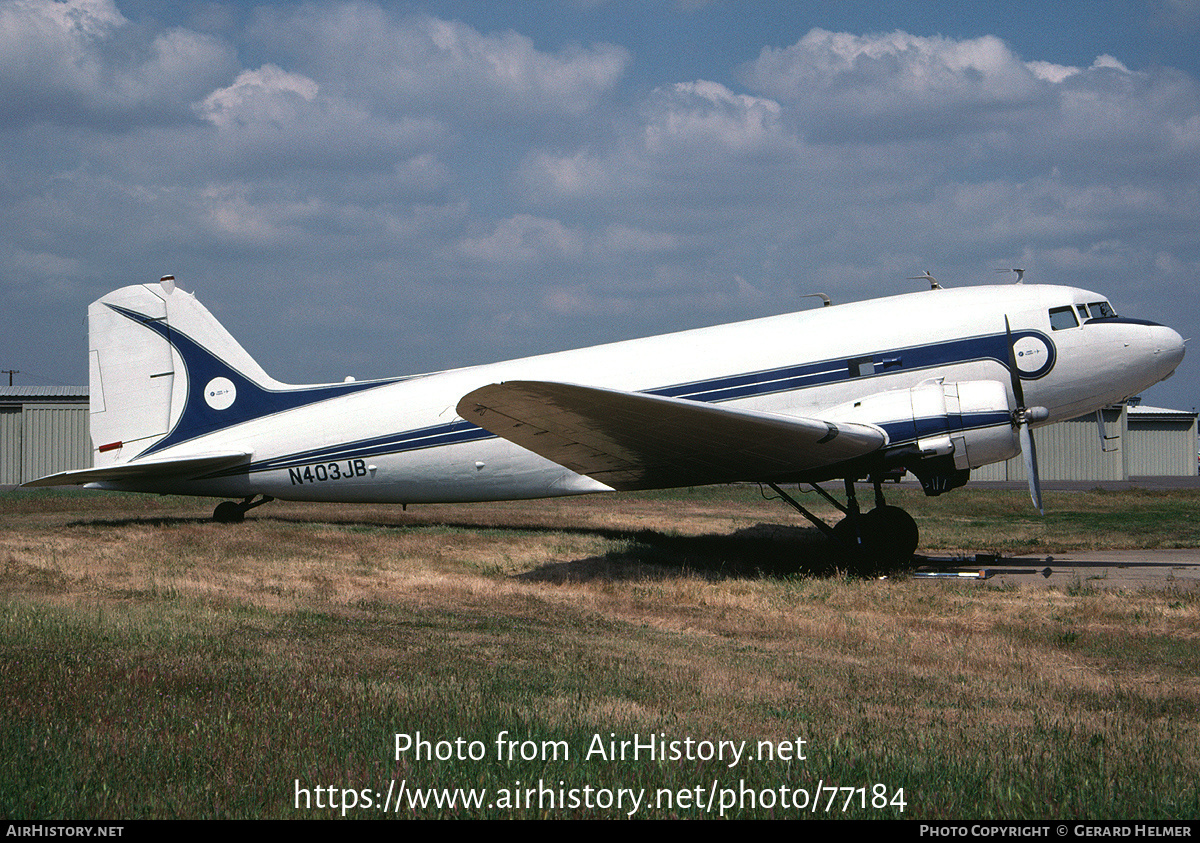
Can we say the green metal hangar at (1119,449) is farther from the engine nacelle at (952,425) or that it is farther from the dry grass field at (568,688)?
the dry grass field at (568,688)

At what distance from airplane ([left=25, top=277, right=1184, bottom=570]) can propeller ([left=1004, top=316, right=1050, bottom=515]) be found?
3 centimetres

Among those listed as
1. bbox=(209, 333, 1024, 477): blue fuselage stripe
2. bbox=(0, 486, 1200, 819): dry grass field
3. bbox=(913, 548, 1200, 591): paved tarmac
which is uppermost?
bbox=(209, 333, 1024, 477): blue fuselage stripe

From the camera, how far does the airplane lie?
12.5 meters

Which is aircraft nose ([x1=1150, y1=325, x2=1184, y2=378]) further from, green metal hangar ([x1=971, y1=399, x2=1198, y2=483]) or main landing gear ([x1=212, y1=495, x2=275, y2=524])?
green metal hangar ([x1=971, y1=399, x2=1198, y2=483])

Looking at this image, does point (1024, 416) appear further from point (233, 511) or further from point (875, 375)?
point (233, 511)

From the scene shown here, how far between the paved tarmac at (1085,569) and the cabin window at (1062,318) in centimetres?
379

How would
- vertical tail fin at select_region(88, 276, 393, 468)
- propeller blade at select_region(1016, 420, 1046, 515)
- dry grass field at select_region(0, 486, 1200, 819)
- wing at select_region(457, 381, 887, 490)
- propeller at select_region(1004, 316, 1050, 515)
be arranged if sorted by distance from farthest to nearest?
vertical tail fin at select_region(88, 276, 393, 468) → propeller at select_region(1004, 316, 1050, 515) → propeller blade at select_region(1016, 420, 1046, 515) → wing at select_region(457, 381, 887, 490) → dry grass field at select_region(0, 486, 1200, 819)

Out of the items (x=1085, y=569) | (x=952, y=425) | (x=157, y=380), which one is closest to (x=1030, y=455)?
(x=952, y=425)

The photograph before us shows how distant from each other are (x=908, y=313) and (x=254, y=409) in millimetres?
12514

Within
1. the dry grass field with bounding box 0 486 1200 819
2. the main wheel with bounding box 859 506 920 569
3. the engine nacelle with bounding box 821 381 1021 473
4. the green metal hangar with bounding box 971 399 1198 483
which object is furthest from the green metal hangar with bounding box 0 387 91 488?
the green metal hangar with bounding box 971 399 1198 483

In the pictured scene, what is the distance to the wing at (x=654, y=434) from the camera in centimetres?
1094

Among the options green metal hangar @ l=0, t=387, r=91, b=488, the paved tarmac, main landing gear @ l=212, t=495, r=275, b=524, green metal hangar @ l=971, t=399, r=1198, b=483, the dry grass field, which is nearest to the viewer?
the dry grass field

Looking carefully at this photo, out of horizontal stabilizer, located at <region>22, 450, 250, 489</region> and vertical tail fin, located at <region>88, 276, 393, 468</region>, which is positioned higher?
vertical tail fin, located at <region>88, 276, 393, 468</region>

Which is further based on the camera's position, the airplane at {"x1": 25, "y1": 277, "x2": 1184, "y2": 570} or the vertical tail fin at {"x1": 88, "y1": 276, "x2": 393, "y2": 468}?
the vertical tail fin at {"x1": 88, "y1": 276, "x2": 393, "y2": 468}
